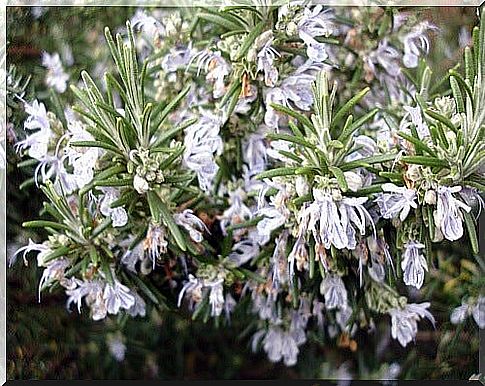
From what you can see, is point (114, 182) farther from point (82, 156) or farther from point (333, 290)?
point (333, 290)

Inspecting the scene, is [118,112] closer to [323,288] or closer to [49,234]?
[49,234]

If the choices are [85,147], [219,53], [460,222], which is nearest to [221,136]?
[219,53]

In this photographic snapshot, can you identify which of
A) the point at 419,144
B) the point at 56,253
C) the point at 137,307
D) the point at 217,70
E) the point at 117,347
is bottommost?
the point at 117,347

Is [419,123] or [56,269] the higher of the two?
[419,123]

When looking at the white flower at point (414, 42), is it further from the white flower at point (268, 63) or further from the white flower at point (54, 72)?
the white flower at point (54, 72)

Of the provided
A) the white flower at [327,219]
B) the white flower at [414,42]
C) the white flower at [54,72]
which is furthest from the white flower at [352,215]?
the white flower at [54,72]

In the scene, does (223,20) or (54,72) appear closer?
(223,20)

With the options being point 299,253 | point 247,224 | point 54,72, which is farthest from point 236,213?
point 54,72

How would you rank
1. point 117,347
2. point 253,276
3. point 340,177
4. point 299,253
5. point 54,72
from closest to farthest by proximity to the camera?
point 340,177
point 299,253
point 253,276
point 54,72
point 117,347
